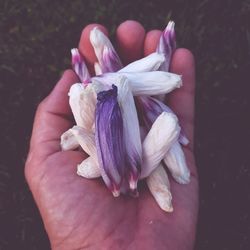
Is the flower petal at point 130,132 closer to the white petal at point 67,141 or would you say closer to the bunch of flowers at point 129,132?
the bunch of flowers at point 129,132

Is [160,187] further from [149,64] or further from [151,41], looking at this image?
[151,41]

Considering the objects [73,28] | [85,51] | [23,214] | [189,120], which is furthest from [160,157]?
[73,28]

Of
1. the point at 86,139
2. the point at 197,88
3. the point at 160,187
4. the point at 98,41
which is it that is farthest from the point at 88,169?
the point at 197,88

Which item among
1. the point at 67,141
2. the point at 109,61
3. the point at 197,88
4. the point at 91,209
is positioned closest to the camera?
the point at 91,209

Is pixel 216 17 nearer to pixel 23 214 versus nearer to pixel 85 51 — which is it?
pixel 85 51

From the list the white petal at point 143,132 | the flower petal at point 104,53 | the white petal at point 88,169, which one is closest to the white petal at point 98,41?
the flower petal at point 104,53

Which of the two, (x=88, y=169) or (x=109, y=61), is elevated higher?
(x=109, y=61)
